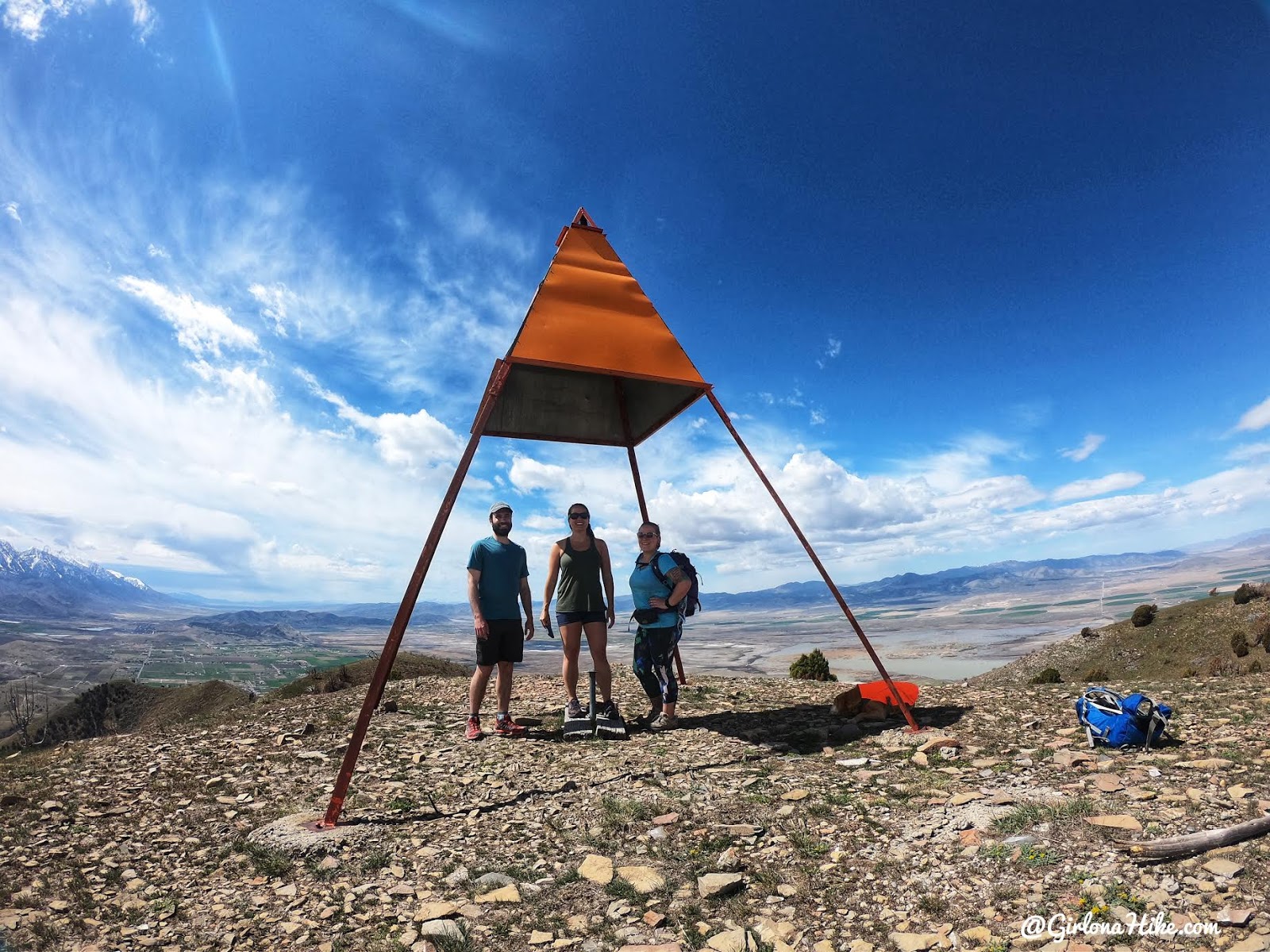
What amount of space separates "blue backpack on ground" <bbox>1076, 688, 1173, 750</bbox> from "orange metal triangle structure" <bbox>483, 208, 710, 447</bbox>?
5778mm

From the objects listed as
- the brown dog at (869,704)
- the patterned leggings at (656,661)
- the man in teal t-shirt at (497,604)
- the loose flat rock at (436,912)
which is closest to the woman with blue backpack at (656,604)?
the patterned leggings at (656,661)

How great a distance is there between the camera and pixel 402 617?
6090 mm

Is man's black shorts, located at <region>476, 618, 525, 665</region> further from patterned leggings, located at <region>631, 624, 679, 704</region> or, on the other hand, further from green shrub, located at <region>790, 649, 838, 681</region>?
green shrub, located at <region>790, 649, 838, 681</region>

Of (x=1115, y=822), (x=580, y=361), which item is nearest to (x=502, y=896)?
(x=1115, y=822)

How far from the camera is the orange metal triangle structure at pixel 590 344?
743cm

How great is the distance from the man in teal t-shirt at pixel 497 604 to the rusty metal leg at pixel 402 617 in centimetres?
133

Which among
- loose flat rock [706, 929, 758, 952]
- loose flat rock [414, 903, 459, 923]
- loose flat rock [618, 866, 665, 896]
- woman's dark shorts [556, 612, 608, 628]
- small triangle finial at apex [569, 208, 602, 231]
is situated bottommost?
loose flat rock [414, 903, 459, 923]

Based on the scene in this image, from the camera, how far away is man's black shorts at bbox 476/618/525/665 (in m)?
7.71

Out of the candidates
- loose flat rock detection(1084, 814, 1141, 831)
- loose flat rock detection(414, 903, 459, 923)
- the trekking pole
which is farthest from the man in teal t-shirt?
loose flat rock detection(1084, 814, 1141, 831)

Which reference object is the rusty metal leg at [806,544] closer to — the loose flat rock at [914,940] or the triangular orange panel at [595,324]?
the triangular orange panel at [595,324]

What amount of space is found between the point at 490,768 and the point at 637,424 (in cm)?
688

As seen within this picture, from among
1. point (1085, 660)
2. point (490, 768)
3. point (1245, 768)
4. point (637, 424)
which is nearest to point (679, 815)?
point (490, 768)

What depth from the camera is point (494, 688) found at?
40.7 ft

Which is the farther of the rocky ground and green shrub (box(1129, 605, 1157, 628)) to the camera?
green shrub (box(1129, 605, 1157, 628))
